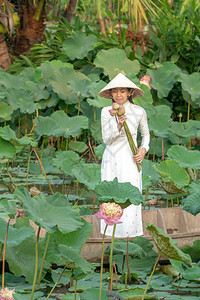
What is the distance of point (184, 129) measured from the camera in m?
6.57

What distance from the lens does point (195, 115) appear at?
845 centimetres

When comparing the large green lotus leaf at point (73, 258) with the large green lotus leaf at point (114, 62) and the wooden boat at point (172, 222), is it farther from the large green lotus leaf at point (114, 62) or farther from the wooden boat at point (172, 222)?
the large green lotus leaf at point (114, 62)

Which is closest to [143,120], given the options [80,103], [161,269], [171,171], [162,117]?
[171,171]

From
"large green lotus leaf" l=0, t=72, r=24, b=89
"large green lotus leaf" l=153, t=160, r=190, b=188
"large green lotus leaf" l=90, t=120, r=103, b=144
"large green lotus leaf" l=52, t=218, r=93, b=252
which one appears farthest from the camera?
"large green lotus leaf" l=0, t=72, r=24, b=89

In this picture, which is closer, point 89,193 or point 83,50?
point 89,193

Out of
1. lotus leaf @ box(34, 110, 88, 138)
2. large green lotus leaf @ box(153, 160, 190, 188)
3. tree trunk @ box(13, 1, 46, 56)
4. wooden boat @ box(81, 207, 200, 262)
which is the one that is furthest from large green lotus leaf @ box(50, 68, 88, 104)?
large green lotus leaf @ box(153, 160, 190, 188)

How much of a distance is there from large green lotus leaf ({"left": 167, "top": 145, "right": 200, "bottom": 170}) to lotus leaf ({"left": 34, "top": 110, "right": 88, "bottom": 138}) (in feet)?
4.35

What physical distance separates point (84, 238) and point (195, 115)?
18.8ft

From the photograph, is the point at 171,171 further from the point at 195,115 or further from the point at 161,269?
the point at 195,115

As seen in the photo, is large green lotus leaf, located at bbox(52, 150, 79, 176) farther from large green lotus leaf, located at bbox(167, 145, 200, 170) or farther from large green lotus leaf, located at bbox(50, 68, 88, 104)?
large green lotus leaf, located at bbox(50, 68, 88, 104)

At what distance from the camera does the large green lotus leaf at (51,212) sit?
105 inches

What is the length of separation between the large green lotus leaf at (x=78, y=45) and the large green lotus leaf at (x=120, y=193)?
17.4 feet

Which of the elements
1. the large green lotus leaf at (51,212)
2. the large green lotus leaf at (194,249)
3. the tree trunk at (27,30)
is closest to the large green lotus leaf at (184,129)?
the large green lotus leaf at (194,249)

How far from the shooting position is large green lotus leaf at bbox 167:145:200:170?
16.6 ft
